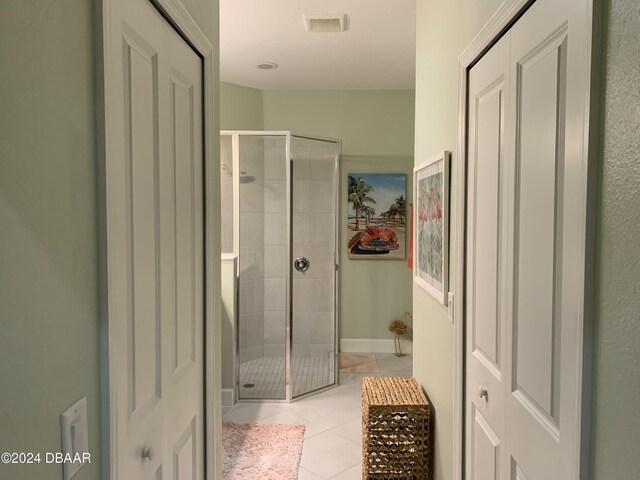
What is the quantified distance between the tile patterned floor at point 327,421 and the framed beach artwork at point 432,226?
3.88 feet

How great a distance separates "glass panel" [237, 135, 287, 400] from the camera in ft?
12.4

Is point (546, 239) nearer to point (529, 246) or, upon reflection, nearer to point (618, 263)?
point (529, 246)

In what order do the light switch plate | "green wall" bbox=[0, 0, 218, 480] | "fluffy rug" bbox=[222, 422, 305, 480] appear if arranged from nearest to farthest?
"green wall" bbox=[0, 0, 218, 480], the light switch plate, "fluffy rug" bbox=[222, 422, 305, 480]

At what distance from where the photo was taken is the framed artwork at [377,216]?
16.3 ft

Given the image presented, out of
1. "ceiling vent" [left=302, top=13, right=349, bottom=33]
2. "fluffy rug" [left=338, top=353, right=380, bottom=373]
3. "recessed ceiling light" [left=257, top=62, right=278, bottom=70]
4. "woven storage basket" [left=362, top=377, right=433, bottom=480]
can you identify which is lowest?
"fluffy rug" [left=338, top=353, right=380, bottom=373]

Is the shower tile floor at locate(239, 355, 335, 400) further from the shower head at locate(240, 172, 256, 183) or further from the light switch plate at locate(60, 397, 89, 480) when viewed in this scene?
the light switch plate at locate(60, 397, 89, 480)

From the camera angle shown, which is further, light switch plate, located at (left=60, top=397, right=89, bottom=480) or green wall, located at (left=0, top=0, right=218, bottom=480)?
light switch plate, located at (left=60, top=397, right=89, bottom=480)

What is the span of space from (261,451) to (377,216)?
2.66m

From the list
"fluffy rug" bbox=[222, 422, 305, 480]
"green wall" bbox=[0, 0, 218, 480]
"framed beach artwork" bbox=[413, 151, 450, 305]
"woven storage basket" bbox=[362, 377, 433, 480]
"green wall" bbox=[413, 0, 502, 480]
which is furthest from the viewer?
"fluffy rug" bbox=[222, 422, 305, 480]

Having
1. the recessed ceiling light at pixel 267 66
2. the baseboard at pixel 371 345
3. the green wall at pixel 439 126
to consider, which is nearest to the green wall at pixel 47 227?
the green wall at pixel 439 126

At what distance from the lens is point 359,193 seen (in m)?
4.96

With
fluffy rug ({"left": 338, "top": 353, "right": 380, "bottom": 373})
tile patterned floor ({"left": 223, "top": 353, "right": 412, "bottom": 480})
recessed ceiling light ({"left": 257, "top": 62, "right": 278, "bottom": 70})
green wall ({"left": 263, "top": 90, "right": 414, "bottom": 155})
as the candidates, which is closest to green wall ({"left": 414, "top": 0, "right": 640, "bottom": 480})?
tile patterned floor ({"left": 223, "top": 353, "right": 412, "bottom": 480})

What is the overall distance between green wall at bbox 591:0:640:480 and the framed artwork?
4.13m

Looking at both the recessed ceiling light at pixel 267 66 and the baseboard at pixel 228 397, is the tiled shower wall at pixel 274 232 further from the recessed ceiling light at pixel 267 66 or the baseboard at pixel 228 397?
the recessed ceiling light at pixel 267 66
